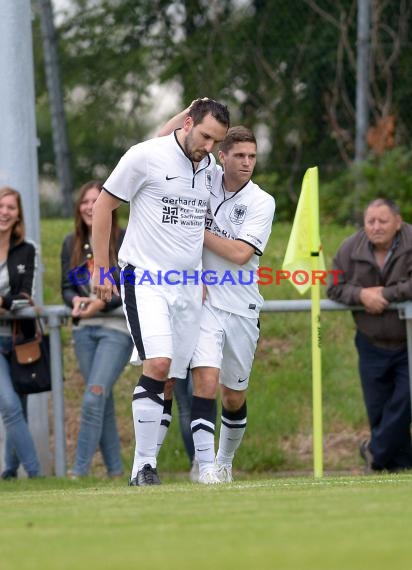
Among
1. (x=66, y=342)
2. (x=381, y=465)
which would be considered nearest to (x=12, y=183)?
(x=66, y=342)

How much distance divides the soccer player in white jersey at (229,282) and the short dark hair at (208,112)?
43cm

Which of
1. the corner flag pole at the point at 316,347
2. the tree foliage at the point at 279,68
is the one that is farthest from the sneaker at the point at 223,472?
the tree foliage at the point at 279,68

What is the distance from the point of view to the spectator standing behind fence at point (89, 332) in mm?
11094

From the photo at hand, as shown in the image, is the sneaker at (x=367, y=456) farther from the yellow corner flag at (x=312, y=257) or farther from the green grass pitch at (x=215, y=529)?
the green grass pitch at (x=215, y=529)

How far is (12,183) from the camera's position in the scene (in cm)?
1199

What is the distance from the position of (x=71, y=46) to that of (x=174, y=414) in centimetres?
694

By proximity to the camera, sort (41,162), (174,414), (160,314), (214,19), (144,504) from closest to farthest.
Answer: (144,504), (160,314), (174,414), (214,19), (41,162)

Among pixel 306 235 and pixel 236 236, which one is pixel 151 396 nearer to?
pixel 236 236

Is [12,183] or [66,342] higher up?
[12,183]

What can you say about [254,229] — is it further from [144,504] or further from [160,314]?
[144,504]

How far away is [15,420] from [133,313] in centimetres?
266

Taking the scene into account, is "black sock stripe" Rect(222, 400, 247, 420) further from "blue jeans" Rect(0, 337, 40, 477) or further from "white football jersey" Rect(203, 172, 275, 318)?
"blue jeans" Rect(0, 337, 40, 477)

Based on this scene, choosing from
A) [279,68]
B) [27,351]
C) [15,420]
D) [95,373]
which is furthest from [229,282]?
[279,68]

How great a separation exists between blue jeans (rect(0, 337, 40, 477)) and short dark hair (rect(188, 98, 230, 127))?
3.17m
